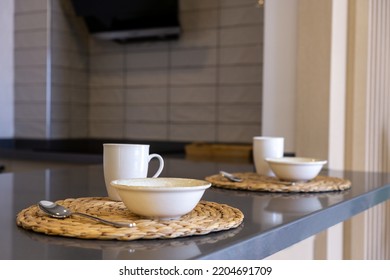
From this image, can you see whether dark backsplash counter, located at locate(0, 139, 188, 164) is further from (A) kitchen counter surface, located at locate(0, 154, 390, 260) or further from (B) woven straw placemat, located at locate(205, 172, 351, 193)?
(B) woven straw placemat, located at locate(205, 172, 351, 193)

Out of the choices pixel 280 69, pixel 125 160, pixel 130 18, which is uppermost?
pixel 130 18

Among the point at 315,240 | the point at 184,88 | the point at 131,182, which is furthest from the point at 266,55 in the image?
the point at 131,182

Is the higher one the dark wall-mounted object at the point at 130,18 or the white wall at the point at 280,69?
the dark wall-mounted object at the point at 130,18

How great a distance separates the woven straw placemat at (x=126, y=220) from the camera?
2.20ft

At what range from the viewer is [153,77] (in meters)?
3.48

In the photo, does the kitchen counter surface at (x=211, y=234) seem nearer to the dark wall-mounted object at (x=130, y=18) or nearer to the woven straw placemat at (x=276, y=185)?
the woven straw placemat at (x=276, y=185)

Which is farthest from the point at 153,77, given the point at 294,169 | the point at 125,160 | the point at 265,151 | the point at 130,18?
the point at 125,160

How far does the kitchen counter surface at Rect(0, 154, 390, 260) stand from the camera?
0.61m

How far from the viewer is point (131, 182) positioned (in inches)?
32.1

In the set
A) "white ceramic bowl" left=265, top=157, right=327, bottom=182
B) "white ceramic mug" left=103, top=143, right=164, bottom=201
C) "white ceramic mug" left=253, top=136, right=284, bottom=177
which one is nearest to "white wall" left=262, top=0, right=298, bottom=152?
"white ceramic mug" left=253, top=136, right=284, bottom=177

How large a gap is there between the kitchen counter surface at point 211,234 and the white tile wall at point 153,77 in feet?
5.40

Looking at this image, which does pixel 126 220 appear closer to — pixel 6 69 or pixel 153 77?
pixel 153 77

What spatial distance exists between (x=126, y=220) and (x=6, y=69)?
302 centimetres

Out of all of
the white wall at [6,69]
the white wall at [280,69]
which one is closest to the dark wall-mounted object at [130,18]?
the white wall at [6,69]
